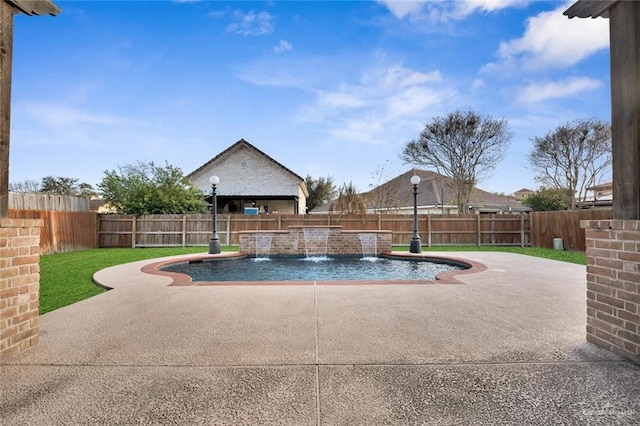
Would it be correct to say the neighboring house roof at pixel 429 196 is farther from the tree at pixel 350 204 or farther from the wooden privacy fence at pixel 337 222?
the wooden privacy fence at pixel 337 222

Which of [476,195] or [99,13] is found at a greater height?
[99,13]

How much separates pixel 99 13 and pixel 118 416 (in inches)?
394

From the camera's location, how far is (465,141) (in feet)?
77.2

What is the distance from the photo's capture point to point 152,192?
694 inches

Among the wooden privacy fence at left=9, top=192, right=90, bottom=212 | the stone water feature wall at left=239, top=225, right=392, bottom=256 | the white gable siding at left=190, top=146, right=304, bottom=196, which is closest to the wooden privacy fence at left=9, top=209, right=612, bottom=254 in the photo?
the wooden privacy fence at left=9, top=192, right=90, bottom=212

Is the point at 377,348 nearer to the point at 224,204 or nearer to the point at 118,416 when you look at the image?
the point at 118,416

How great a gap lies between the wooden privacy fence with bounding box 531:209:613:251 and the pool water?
775 cm

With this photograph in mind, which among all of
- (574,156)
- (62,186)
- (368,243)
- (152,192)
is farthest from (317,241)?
(62,186)

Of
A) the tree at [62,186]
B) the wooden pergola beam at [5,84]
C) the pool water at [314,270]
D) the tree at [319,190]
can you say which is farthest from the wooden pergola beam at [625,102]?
the tree at [62,186]

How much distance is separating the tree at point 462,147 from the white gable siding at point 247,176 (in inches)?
405

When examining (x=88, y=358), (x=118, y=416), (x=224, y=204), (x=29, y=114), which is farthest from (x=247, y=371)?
(x=224, y=204)

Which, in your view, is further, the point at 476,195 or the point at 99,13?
the point at 476,195

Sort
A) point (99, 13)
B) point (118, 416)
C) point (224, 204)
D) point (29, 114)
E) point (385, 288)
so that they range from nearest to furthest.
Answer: point (118, 416)
point (385, 288)
point (99, 13)
point (29, 114)
point (224, 204)

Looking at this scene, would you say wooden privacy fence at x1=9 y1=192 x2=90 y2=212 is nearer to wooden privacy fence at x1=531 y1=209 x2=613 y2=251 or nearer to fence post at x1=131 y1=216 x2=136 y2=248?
fence post at x1=131 y1=216 x2=136 y2=248
